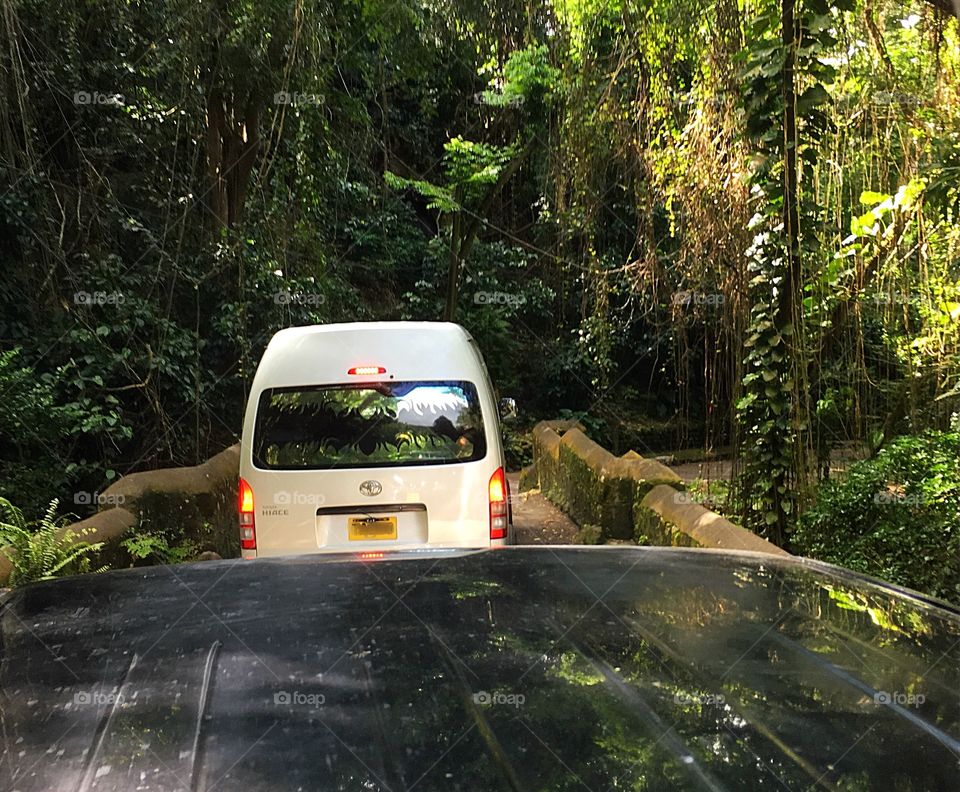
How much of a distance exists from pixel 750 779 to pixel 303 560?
1.78 metres

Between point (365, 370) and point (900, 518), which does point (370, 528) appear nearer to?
point (365, 370)

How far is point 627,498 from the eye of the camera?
8211mm

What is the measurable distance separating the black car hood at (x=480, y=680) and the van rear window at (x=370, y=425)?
2.43m

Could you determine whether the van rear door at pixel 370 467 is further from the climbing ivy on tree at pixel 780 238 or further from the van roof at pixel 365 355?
the climbing ivy on tree at pixel 780 238

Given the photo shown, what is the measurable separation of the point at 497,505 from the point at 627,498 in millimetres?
3371

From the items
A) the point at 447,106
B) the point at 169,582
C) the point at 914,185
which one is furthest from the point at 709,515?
the point at 447,106

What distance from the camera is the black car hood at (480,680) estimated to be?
1.42 metres

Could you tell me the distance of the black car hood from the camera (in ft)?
4.67

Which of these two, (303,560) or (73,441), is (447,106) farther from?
(303,560)

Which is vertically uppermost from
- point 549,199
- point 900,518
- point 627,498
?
point 549,199

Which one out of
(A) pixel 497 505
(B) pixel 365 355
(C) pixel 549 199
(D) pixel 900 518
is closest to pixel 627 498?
(D) pixel 900 518

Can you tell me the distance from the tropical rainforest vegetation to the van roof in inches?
102

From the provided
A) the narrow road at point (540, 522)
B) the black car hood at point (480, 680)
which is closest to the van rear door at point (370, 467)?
the black car hood at point (480, 680)

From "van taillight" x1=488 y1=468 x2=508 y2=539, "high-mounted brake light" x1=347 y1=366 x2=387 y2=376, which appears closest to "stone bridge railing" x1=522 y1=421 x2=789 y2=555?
"van taillight" x1=488 y1=468 x2=508 y2=539
